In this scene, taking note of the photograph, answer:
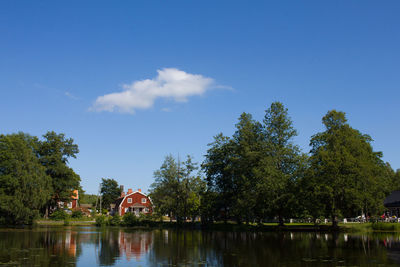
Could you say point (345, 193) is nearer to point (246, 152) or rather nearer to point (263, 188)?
point (263, 188)

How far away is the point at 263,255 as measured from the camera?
922 inches

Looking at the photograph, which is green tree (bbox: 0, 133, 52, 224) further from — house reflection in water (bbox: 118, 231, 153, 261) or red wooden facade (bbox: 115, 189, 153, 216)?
red wooden facade (bbox: 115, 189, 153, 216)

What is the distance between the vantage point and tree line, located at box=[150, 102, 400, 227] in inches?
1893

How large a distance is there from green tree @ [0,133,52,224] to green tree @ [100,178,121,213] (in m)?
90.3

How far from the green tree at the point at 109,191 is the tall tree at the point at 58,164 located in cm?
6870

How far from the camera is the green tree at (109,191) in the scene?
155 m

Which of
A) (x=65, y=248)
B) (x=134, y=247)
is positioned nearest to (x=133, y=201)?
(x=134, y=247)

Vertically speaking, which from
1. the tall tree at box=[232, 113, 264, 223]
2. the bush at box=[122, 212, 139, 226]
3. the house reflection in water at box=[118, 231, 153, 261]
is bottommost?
the bush at box=[122, 212, 139, 226]

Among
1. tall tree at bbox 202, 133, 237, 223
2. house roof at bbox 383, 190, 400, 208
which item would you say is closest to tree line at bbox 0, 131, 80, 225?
tall tree at bbox 202, 133, 237, 223

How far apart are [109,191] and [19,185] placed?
9899cm

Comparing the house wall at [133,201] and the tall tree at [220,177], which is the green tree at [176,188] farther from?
the house wall at [133,201]

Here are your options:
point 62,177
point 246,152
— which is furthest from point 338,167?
point 62,177

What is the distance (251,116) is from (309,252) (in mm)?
42062

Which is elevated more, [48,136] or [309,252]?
[48,136]
